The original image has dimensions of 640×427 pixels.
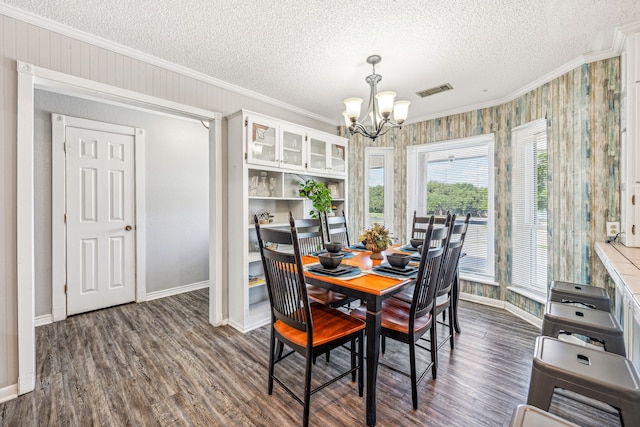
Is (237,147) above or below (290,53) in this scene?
below


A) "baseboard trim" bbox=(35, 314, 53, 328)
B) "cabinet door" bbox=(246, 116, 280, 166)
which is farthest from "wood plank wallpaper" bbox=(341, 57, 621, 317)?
"baseboard trim" bbox=(35, 314, 53, 328)

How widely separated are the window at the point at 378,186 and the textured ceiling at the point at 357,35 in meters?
1.50

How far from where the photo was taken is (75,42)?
2.19 metres

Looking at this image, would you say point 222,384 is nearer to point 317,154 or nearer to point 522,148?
point 317,154

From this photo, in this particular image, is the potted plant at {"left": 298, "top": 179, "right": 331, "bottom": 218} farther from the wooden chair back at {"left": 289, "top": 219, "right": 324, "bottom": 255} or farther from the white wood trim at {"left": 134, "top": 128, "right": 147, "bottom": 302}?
the white wood trim at {"left": 134, "top": 128, "right": 147, "bottom": 302}

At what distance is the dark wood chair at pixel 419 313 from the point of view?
5.87ft

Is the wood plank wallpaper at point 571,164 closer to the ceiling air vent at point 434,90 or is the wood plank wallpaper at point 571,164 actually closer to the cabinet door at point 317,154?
the ceiling air vent at point 434,90

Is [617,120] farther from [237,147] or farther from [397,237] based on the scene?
[237,147]

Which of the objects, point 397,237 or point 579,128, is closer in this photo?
point 579,128

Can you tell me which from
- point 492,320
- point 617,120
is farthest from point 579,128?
point 492,320

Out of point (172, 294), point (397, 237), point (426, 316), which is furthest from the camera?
point (397, 237)

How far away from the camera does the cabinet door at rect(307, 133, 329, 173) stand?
145 inches

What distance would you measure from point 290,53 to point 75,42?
1658 mm

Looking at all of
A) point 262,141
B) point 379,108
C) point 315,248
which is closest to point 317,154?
point 262,141
